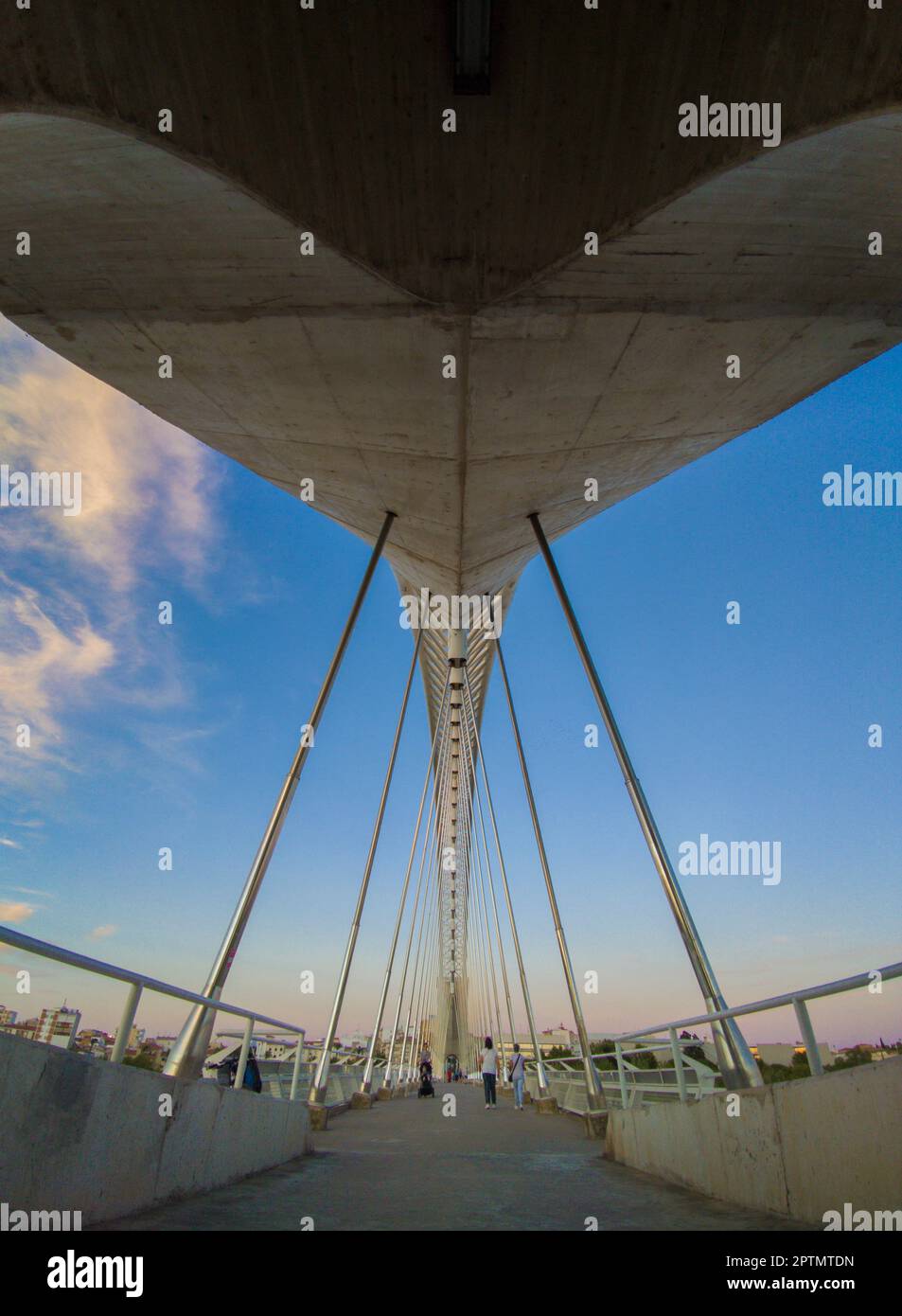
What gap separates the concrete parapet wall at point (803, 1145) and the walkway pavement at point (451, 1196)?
0.14 m

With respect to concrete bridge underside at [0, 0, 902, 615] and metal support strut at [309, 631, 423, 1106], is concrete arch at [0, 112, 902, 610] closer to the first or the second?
concrete bridge underside at [0, 0, 902, 615]

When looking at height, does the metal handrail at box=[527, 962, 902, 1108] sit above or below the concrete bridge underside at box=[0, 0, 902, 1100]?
below

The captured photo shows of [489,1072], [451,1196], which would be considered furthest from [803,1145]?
[489,1072]

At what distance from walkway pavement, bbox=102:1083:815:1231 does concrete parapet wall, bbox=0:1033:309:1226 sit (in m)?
0.14

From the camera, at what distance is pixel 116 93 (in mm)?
4871

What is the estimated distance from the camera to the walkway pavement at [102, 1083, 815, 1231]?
3.82 metres

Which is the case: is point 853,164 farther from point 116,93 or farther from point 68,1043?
point 68,1043

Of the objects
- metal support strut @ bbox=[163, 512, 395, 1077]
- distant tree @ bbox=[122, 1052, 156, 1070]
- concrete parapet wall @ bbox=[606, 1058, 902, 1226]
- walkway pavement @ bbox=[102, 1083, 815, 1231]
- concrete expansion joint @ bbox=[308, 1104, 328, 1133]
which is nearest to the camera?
concrete parapet wall @ bbox=[606, 1058, 902, 1226]

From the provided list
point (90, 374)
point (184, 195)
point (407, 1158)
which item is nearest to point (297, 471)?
point (90, 374)

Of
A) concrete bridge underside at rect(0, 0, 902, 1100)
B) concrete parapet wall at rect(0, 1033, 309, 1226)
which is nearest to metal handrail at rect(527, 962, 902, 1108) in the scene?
concrete parapet wall at rect(0, 1033, 309, 1226)

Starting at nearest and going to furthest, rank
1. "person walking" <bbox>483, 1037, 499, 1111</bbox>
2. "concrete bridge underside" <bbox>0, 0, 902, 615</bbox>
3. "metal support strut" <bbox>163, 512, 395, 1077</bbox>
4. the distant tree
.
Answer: "concrete bridge underside" <bbox>0, 0, 902, 615</bbox> < the distant tree < "metal support strut" <bbox>163, 512, 395, 1077</bbox> < "person walking" <bbox>483, 1037, 499, 1111</bbox>

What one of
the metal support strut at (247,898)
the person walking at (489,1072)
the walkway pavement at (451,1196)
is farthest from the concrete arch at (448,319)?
the person walking at (489,1072)

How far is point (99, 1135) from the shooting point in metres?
3.52
